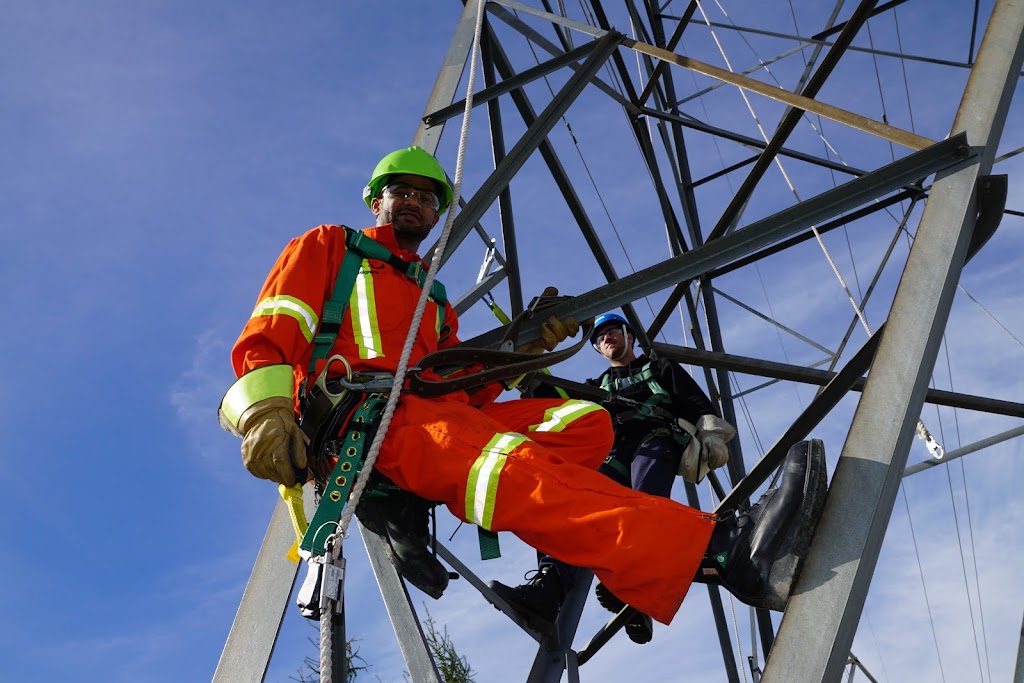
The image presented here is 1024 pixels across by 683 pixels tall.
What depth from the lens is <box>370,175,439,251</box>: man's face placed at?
151 inches

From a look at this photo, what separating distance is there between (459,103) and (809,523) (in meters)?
Answer: 2.83

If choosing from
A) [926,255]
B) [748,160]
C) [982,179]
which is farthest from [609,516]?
[748,160]

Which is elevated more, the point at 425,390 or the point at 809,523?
the point at 425,390

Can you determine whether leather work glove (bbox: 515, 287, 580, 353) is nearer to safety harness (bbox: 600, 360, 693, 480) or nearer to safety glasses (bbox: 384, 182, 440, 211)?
safety glasses (bbox: 384, 182, 440, 211)

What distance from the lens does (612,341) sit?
5.53m

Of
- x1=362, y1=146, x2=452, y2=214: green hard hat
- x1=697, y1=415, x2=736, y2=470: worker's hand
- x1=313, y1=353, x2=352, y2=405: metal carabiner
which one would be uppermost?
x1=362, y1=146, x2=452, y2=214: green hard hat

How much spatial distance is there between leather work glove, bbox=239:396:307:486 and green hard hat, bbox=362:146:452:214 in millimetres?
1416

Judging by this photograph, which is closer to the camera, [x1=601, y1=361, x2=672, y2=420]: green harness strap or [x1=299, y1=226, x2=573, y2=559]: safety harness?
[x1=299, y1=226, x2=573, y2=559]: safety harness

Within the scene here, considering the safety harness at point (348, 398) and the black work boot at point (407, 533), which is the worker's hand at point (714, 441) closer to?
the safety harness at point (348, 398)

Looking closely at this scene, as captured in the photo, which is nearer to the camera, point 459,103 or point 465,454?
point 465,454

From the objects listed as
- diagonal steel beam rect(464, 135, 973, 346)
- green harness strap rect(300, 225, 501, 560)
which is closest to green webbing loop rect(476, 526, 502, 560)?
green harness strap rect(300, 225, 501, 560)

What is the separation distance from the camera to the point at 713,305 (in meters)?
6.88

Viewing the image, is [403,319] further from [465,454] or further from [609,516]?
[609,516]

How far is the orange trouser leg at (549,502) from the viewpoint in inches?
99.1
